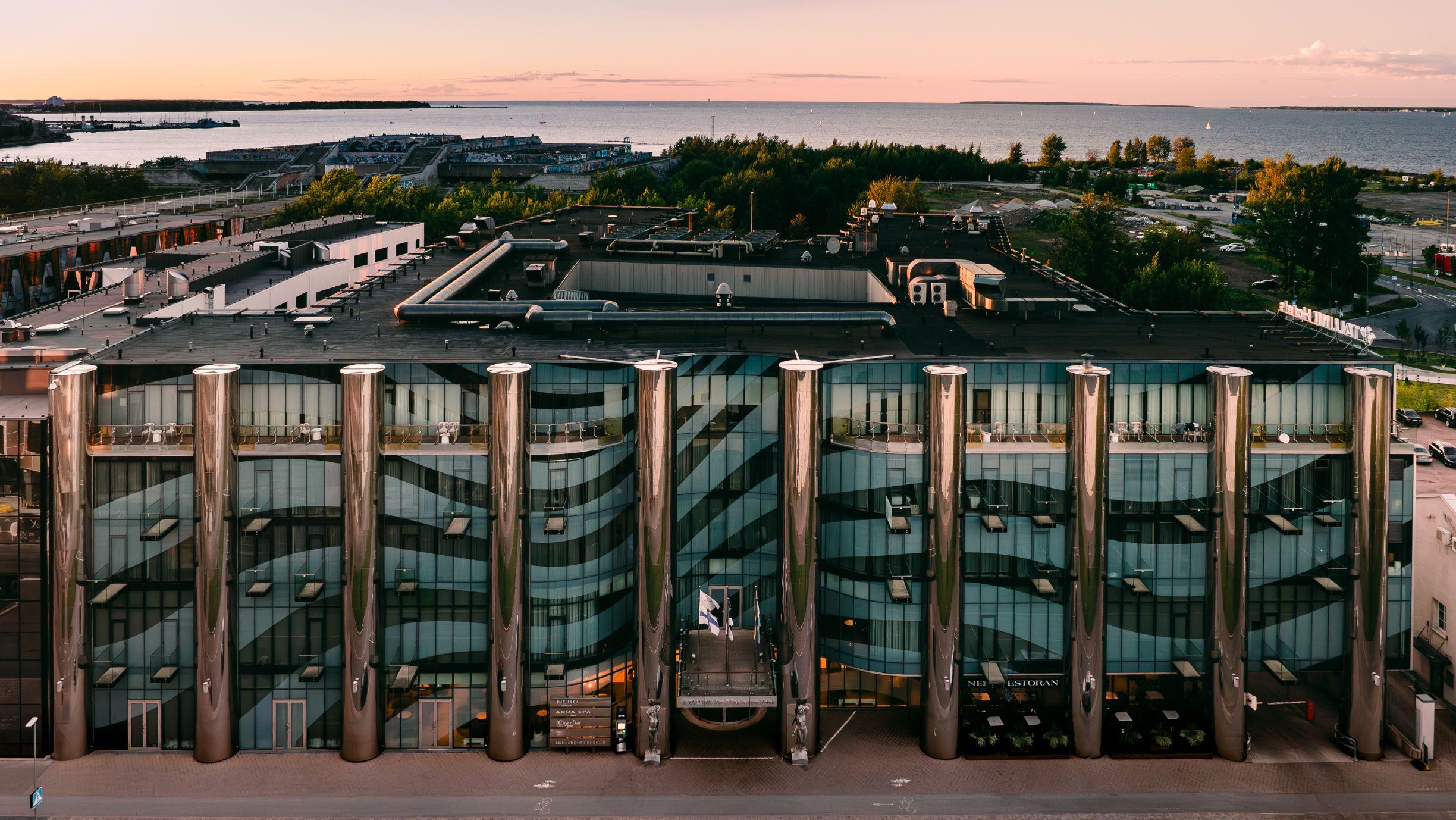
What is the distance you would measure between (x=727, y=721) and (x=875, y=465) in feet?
41.2

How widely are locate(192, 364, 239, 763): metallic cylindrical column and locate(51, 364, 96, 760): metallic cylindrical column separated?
4117mm

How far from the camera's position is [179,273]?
79.3 metres

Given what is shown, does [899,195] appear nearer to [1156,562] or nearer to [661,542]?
[1156,562]

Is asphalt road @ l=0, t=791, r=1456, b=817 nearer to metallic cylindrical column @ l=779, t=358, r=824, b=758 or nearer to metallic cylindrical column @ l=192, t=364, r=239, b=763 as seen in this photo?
metallic cylindrical column @ l=192, t=364, r=239, b=763

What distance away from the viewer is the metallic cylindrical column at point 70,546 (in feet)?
149

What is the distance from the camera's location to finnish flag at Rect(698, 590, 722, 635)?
48312mm

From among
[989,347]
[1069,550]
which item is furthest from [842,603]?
[989,347]

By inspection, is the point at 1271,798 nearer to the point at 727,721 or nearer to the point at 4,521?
the point at 727,721

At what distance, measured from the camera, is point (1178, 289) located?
403 feet

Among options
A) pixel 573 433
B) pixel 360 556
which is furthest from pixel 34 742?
pixel 573 433

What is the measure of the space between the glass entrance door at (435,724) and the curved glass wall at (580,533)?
3.42 m

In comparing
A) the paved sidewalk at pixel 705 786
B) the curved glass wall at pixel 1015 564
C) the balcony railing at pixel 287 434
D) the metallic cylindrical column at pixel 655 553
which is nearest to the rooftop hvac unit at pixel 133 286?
the balcony railing at pixel 287 434

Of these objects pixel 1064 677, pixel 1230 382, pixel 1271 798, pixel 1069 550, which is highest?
pixel 1230 382

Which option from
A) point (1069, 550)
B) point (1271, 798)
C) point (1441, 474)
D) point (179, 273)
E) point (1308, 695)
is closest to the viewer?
Result: point (1271, 798)
